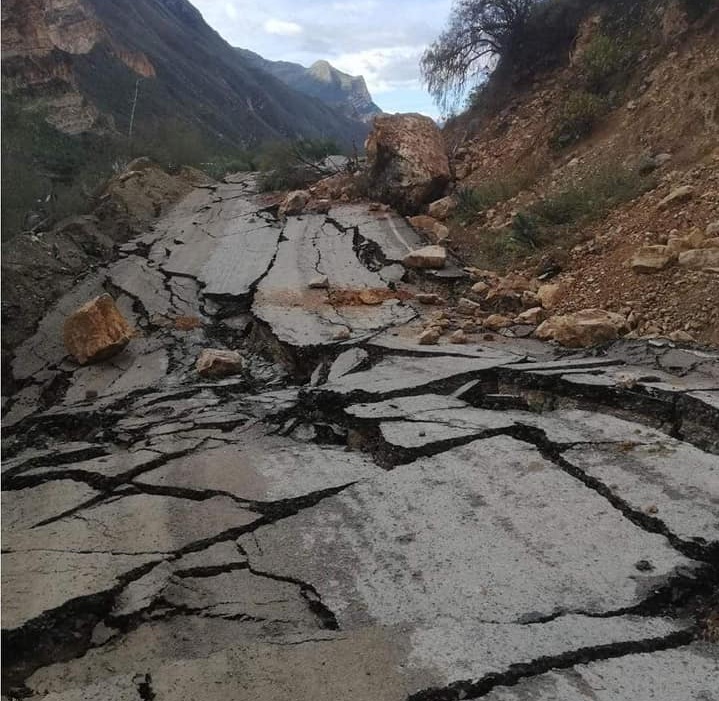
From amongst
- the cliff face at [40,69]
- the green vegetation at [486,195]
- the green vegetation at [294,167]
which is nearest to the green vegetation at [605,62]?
the green vegetation at [486,195]

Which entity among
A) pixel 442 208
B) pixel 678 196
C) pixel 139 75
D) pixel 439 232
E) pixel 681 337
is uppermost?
pixel 139 75

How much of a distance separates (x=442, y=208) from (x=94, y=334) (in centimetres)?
557

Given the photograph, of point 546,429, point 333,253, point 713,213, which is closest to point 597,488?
point 546,429

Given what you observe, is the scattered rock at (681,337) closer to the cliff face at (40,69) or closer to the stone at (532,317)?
the stone at (532,317)

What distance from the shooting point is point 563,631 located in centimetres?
195

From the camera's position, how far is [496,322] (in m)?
5.49

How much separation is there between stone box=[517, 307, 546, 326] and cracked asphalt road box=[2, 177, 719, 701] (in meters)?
0.51

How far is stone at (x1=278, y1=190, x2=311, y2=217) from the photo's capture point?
1073 cm

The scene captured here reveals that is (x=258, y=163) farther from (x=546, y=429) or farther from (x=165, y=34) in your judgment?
(x=165, y=34)

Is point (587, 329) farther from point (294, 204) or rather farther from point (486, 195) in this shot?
point (294, 204)

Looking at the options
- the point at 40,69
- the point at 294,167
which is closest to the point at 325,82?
→ the point at 40,69

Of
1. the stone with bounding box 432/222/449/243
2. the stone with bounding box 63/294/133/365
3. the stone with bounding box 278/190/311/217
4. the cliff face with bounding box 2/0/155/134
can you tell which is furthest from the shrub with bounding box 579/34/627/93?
the cliff face with bounding box 2/0/155/134

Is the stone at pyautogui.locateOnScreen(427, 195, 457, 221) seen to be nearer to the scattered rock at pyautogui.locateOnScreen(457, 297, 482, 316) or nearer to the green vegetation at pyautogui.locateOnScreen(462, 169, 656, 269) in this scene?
the green vegetation at pyautogui.locateOnScreen(462, 169, 656, 269)

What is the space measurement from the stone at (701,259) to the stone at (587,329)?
0.79m
